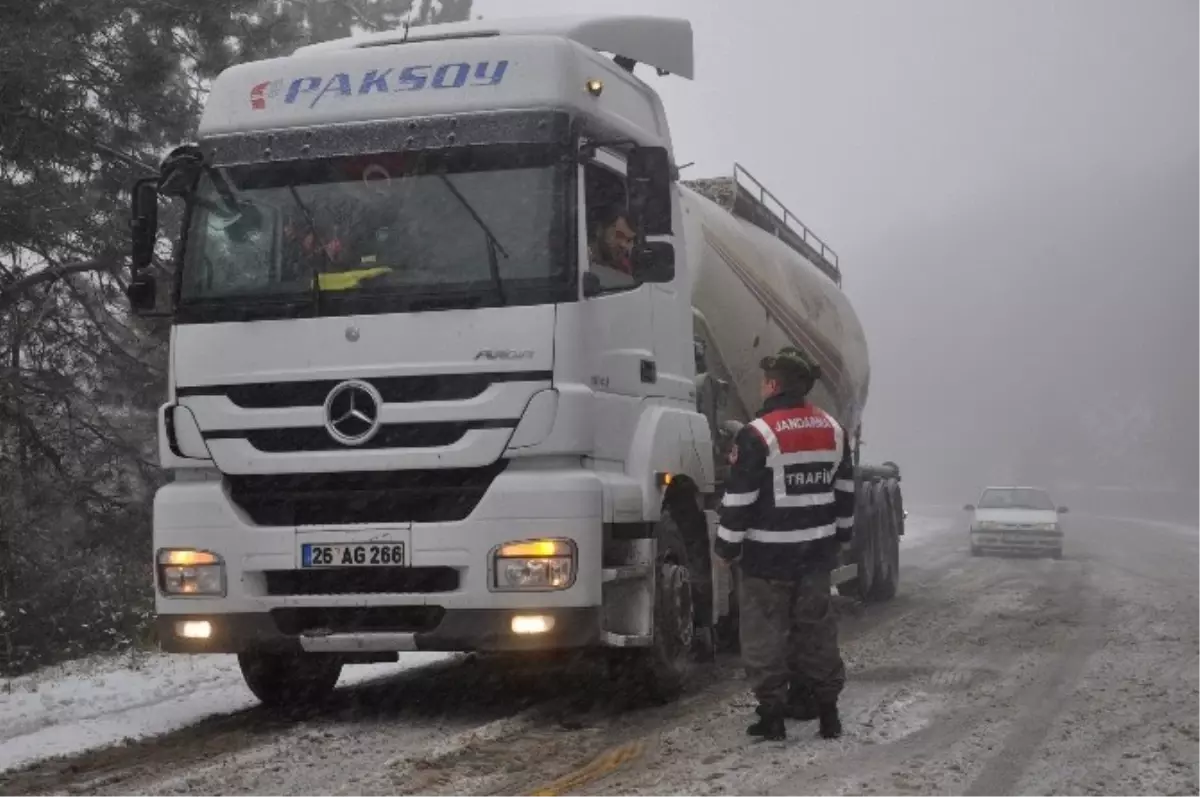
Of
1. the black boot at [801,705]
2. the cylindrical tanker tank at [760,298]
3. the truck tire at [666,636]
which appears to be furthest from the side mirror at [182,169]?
the black boot at [801,705]

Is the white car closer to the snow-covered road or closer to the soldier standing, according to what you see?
the snow-covered road

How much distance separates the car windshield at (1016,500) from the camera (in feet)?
92.3

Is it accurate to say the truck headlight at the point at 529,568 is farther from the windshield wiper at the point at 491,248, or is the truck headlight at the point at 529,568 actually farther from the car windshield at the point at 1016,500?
the car windshield at the point at 1016,500

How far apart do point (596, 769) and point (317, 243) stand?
2936mm

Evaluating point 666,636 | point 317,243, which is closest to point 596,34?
point 317,243

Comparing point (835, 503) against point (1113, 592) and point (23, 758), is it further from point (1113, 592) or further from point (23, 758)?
point (1113, 592)

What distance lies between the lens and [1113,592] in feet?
54.3

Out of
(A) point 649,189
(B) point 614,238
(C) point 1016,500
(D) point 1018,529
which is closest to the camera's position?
(A) point 649,189

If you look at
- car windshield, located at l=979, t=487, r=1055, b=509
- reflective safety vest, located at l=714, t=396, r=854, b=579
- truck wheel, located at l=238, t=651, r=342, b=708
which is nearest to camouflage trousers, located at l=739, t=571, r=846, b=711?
reflective safety vest, located at l=714, t=396, r=854, b=579

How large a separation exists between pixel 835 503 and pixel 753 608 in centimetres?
66

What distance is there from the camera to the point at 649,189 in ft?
24.3

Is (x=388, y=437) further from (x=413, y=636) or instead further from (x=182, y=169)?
(x=182, y=169)

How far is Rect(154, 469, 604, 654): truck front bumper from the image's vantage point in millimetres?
6863

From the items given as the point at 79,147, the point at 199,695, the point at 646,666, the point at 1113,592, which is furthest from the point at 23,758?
the point at 1113,592
